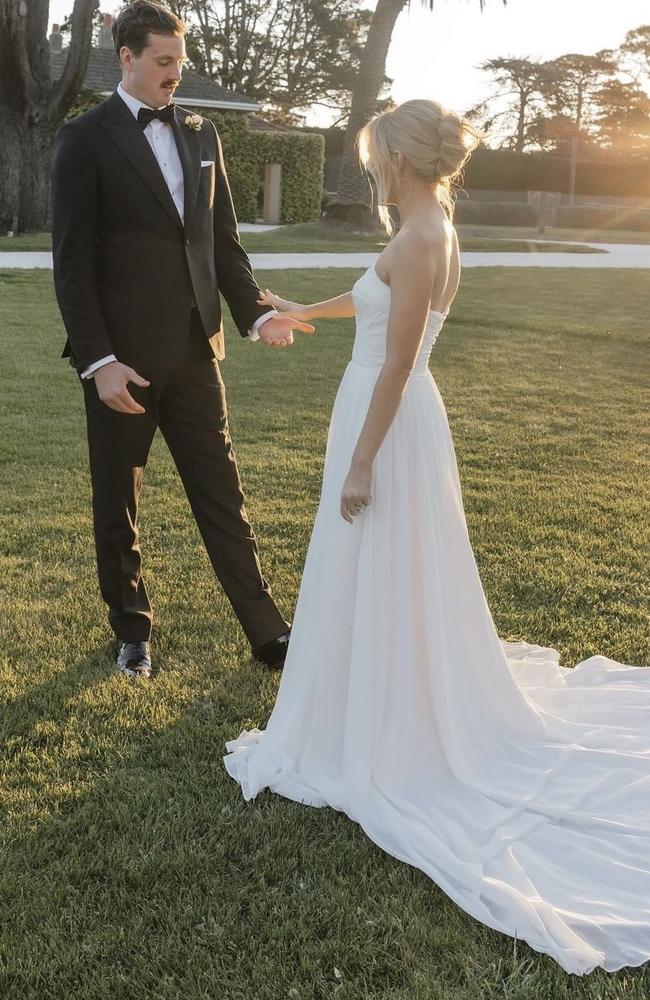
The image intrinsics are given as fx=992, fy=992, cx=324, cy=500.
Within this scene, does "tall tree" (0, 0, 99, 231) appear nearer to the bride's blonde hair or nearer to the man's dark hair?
the man's dark hair

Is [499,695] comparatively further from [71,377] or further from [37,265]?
[37,265]

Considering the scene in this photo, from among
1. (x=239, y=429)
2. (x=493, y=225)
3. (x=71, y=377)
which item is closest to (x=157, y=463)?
(x=239, y=429)

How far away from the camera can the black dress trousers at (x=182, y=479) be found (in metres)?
3.58

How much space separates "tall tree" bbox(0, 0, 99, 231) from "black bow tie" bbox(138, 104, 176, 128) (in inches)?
614

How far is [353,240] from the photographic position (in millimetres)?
21656

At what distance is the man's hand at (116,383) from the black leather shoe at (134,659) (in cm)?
96

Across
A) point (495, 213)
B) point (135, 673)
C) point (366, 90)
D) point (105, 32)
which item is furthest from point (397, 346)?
point (105, 32)

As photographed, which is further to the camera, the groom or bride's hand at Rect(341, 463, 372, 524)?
the groom

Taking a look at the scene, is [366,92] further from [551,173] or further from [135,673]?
[135,673]

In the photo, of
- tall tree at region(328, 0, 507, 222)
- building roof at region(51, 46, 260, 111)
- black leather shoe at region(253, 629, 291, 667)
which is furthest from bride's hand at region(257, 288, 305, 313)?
building roof at region(51, 46, 260, 111)

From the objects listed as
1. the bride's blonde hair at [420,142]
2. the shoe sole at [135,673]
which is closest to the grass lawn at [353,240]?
the shoe sole at [135,673]

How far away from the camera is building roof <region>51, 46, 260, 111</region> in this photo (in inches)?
1029

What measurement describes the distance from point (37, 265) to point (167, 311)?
12.2 metres

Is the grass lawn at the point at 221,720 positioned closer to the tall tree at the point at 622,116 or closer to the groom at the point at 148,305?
the groom at the point at 148,305
